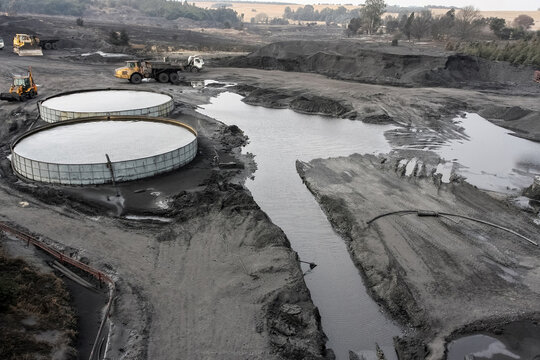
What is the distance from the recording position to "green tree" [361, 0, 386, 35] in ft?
302

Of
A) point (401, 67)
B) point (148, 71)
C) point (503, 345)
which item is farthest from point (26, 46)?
point (503, 345)

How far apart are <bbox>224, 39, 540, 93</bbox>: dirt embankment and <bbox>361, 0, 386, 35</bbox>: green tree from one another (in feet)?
169

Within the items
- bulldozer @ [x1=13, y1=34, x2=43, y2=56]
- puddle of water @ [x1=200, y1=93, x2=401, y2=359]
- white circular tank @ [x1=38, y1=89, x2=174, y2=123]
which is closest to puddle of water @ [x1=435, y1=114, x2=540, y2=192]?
puddle of water @ [x1=200, y1=93, x2=401, y2=359]

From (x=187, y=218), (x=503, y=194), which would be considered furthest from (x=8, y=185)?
(x=503, y=194)

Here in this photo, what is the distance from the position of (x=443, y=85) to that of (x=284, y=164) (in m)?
25.8

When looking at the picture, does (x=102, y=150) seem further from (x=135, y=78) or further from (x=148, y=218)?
(x=135, y=78)

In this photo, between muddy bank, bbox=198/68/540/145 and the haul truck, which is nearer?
muddy bank, bbox=198/68/540/145

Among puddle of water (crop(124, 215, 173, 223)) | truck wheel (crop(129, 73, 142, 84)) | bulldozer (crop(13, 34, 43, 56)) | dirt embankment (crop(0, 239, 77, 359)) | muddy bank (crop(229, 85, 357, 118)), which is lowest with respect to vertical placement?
puddle of water (crop(124, 215, 173, 223))

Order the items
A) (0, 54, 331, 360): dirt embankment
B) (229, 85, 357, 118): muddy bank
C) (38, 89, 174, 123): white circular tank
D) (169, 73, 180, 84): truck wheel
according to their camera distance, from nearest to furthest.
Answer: (0, 54, 331, 360): dirt embankment
(38, 89, 174, 123): white circular tank
(229, 85, 357, 118): muddy bank
(169, 73, 180, 84): truck wheel

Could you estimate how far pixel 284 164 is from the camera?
21.2m

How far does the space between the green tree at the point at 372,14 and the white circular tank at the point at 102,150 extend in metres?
83.5

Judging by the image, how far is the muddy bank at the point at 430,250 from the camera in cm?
1077

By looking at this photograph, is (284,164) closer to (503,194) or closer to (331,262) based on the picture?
(331,262)

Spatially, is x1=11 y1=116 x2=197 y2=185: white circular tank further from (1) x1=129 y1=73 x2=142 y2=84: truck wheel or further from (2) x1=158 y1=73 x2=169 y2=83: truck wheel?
(2) x1=158 y1=73 x2=169 y2=83: truck wheel
